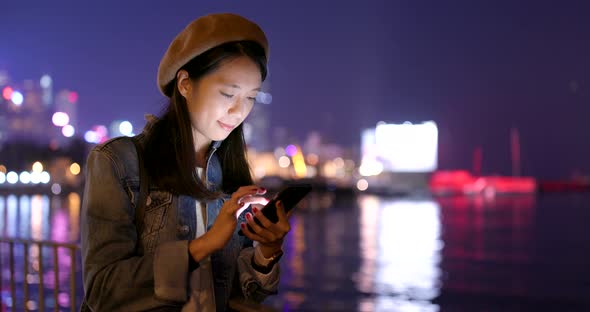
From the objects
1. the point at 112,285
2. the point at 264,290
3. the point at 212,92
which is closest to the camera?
the point at 112,285

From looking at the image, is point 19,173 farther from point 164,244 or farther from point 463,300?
point 164,244

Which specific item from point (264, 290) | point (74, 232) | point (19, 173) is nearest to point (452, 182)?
point (19, 173)

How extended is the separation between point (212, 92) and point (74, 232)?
1850 cm

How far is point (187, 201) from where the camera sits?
155cm

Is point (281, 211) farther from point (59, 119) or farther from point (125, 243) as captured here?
point (59, 119)

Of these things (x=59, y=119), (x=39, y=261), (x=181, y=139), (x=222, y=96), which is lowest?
(x=39, y=261)

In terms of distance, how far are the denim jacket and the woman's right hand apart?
1.2 inches

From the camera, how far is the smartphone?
1.41 meters

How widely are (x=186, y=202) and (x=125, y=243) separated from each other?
0.21m

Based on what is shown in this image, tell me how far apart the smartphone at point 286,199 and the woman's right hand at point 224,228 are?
1.7 inches

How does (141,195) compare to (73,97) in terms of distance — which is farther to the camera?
(73,97)

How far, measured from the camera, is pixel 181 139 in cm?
156

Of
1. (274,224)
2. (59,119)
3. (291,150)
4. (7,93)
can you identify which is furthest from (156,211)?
(291,150)

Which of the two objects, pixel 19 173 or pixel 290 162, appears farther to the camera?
pixel 290 162
